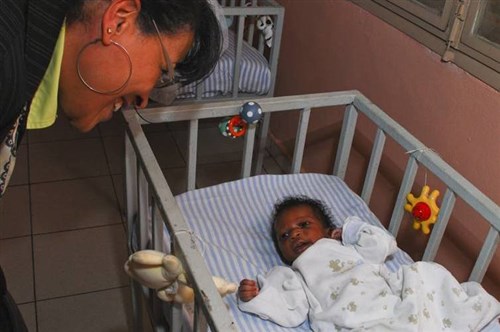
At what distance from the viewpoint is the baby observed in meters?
1.21

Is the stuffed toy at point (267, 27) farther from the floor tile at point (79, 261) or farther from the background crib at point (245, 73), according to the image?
the floor tile at point (79, 261)

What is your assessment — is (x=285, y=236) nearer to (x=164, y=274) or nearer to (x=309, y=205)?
(x=309, y=205)

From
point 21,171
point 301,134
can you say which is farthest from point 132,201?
point 21,171

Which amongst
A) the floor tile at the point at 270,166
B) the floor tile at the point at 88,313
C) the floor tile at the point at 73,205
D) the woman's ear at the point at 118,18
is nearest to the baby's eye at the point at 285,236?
the floor tile at the point at 88,313

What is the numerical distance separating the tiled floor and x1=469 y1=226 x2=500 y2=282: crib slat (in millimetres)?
1164

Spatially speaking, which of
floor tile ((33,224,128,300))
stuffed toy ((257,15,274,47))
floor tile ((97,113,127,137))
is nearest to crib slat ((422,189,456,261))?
floor tile ((33,224,128,300))

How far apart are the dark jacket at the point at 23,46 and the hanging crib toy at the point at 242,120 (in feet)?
2.72

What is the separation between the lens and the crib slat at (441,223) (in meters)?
1.33

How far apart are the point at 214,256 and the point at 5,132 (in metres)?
0.83

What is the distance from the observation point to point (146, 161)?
118 centimetres

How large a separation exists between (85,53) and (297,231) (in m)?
0.85

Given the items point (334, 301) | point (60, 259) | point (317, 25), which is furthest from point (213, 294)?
point (317, 25)

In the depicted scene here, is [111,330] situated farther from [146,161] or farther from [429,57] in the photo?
[429,57]

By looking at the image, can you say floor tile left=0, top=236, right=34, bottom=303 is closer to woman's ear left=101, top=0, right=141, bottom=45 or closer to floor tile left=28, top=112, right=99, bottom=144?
floor tile left=28, top=112, right=99, bottom=144
